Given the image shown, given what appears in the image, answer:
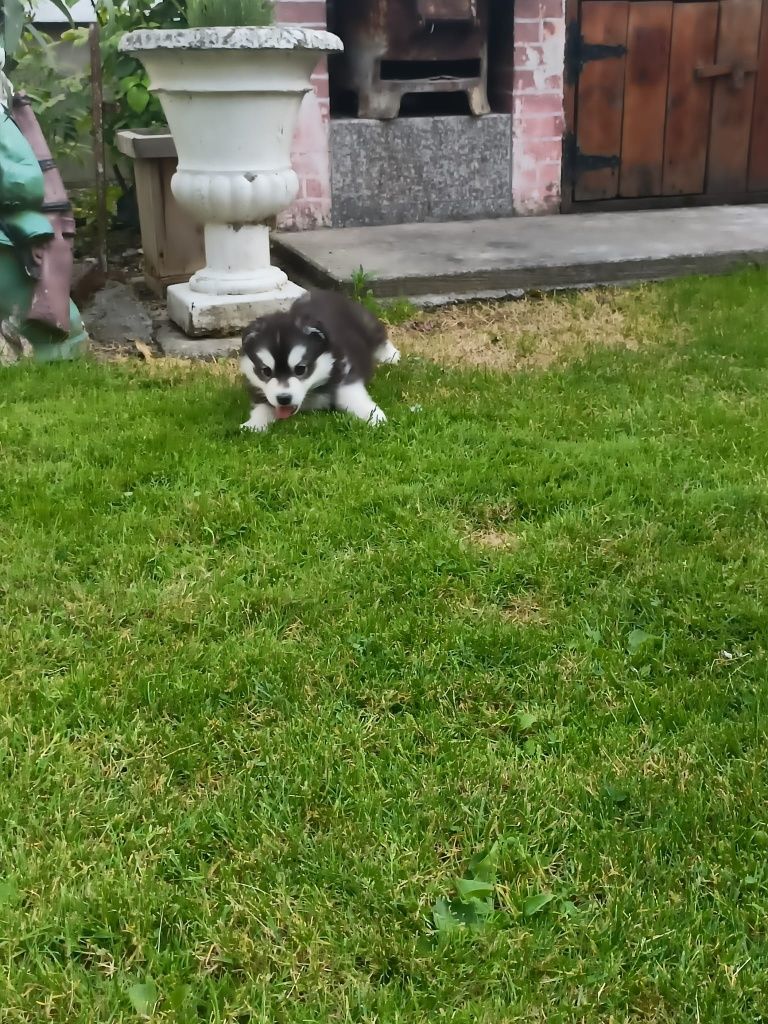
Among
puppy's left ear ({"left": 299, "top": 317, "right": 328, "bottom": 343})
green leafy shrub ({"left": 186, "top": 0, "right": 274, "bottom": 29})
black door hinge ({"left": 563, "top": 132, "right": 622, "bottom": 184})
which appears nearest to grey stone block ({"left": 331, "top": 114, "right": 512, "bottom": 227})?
black door hinge ({"left": 563, "top": 132, "right": 622, "bottom": 184})

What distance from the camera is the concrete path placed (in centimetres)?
623

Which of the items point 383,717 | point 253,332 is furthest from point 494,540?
point 253,332

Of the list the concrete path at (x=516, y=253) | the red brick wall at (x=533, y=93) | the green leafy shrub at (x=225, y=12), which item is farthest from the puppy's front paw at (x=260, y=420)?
the red brick wall at (x=533, y=93)

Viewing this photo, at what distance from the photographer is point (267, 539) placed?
11.0ft

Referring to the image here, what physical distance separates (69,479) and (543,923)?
2.48 metres

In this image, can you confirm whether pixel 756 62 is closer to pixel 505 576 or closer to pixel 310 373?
pixel 310 373

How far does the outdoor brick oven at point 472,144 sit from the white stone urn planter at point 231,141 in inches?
79.0

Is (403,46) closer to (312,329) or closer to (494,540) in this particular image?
(312,329)

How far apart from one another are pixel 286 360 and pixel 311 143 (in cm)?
392

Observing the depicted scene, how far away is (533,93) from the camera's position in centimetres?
793

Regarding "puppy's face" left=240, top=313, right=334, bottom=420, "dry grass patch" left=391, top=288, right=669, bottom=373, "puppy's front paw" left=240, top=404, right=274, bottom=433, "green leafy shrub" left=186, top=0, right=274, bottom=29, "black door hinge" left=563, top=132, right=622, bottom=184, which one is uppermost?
"green leafy shrub" left=186, top=0, right=274, bottom=29

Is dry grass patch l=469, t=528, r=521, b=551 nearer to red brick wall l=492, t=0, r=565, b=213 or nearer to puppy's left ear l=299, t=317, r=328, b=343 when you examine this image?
puppy's left ear l=299, t=317, r=328, b=343

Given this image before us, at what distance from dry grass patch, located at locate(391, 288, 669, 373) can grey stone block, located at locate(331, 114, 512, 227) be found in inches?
79.7

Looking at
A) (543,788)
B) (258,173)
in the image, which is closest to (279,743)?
(543,788)
